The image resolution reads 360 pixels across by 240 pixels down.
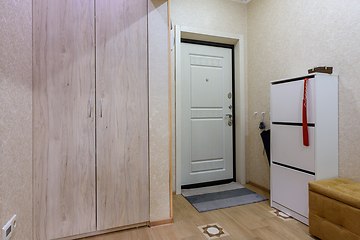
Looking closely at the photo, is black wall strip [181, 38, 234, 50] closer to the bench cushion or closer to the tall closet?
the tall closet

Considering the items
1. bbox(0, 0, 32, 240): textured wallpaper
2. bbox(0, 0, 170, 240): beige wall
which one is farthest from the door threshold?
bbox(0, 0, 32, 240): textured wallpaper

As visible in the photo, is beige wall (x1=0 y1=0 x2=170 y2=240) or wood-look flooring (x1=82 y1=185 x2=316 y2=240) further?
wood-look flooring (x1=82 y1=185 x2=316 y2=240)

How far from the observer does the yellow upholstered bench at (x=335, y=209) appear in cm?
142

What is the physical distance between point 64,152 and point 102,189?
0.45 m

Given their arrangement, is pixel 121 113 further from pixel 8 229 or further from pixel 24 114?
pixel 8 229

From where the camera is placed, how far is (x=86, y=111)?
68.9 inches

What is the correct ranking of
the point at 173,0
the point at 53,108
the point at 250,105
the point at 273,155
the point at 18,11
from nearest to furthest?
the point at 18,11 < the point at 53,108 < the point at 273,155 < the point at 173,0 < the point at 250,105

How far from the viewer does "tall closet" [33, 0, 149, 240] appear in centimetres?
165

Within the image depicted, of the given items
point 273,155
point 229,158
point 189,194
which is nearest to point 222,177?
point 229,158

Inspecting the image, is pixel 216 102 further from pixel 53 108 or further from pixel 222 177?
pixel 53 108

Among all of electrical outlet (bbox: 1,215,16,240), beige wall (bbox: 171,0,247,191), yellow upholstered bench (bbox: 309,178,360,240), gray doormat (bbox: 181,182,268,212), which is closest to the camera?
electrical outlet (bbox: 1,215,16,240)

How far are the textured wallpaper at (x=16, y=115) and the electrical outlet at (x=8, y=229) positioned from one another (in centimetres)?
3

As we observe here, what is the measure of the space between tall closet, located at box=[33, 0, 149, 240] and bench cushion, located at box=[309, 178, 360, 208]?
4.83ft

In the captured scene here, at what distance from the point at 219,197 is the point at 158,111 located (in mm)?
1449
